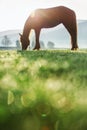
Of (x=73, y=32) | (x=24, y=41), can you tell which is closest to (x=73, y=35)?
(x=73, y=32)

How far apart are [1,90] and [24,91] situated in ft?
0.75

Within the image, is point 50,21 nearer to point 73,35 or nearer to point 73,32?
point 73,32

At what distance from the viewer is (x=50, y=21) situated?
1089 inches

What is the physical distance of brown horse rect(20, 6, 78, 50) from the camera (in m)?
26.1

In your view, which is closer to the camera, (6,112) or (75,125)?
(75,125)

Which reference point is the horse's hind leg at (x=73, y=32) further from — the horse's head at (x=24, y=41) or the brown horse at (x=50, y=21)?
the horse's head at (x=24, y=41)

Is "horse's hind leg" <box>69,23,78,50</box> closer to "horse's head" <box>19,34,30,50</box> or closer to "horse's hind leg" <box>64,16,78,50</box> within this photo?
"horse's hind leg" <box>64,16,78,50</box>

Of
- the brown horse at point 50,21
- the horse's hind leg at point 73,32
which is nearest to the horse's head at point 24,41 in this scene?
the brown horse at point 50,21

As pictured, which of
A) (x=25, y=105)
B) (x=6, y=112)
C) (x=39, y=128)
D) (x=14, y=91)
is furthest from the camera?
(x=14, y=91)

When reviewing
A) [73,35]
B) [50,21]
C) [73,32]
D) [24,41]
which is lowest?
[24,41]

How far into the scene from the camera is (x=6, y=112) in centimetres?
255

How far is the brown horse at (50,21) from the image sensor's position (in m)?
26.1

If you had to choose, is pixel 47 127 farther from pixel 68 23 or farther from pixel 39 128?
pixel 68 23

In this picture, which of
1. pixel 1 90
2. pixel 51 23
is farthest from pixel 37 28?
pixel 1 90
